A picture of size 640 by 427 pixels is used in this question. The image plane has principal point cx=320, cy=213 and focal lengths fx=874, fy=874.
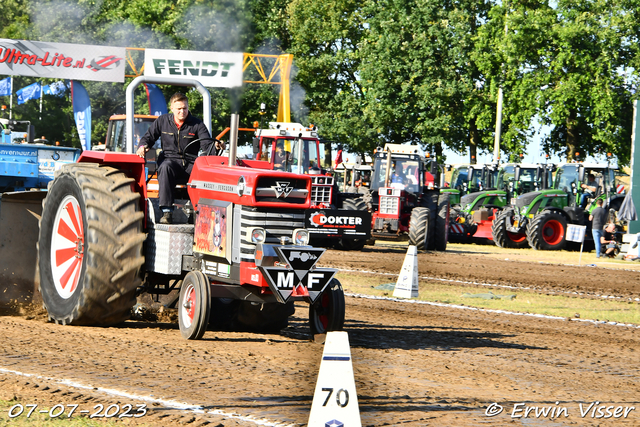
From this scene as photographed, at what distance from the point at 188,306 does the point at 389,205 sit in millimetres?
16413

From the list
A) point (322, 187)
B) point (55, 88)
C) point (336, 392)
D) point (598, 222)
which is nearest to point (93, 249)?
point (336, 392)

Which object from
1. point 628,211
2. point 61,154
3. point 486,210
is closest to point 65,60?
point 61,154

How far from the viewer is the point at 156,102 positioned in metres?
23.3

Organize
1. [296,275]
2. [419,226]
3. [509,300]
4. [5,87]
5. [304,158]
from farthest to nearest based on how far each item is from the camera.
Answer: [5,87] → [419,226] → [304,158] → [509,300] → [296,275]

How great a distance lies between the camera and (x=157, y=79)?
26.6 ft

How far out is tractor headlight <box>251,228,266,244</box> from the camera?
7.07 metres

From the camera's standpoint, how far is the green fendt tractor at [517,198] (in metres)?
26.1

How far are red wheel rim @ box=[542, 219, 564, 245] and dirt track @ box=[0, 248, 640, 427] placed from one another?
15.8 meters

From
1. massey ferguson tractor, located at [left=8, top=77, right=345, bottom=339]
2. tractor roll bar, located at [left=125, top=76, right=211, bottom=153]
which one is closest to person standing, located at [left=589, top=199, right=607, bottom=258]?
massey ferguson tractor, located at [left=8, top=77, right=345, bottom=339]

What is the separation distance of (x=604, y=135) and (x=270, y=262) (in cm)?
3213

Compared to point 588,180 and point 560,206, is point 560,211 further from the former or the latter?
point 588,180

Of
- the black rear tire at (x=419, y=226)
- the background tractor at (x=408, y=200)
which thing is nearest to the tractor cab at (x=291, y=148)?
the background tractor at (x=408, y=200)

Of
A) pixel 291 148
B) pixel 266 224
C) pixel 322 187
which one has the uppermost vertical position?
pixel 291 148

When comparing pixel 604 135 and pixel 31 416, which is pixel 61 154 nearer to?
pixel 31 416
